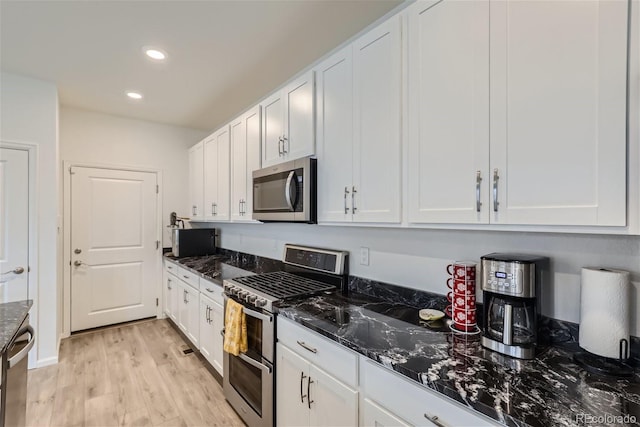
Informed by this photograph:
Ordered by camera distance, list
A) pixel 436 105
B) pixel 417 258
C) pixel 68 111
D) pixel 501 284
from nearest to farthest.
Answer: pixel 501 284 → pixel 436 105 → pixel 417 258 → pixel 68 111

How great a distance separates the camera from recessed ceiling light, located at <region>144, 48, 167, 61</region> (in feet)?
7.63

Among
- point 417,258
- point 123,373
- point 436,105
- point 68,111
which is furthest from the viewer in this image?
point 68,111

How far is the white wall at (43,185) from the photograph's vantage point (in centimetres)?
277

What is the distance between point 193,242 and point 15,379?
2.45m

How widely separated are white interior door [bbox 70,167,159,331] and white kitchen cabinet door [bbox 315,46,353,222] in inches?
126

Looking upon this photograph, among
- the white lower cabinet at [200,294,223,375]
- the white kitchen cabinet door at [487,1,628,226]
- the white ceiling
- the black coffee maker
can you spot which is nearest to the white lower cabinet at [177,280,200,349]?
the white lower cabinet at [200,294,223,375]

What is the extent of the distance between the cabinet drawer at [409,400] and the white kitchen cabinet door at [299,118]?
1348mm

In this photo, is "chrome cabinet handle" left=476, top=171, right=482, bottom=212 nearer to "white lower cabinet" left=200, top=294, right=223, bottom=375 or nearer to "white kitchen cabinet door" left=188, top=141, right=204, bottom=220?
"white lower cabinet" left=200, top=294, right=223, bottom=375

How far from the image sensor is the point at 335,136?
1.83 metres

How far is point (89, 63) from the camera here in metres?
2.54

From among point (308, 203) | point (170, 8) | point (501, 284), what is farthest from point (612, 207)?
point (170, 8)

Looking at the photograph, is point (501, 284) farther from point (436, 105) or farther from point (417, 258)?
point (436, 105)

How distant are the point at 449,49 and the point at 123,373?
3.52 metres

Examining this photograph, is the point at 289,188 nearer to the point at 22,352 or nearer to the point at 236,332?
the point at 236,332
